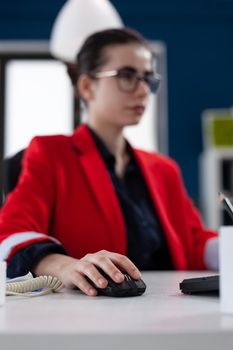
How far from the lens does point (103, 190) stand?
1.16m

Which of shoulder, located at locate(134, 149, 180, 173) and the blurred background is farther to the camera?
the blurred background

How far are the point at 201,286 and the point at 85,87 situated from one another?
749 mm

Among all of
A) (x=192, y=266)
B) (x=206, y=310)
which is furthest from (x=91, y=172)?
(x=206, y=310)

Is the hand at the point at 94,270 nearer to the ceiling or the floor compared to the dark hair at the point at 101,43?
nearer to the floor

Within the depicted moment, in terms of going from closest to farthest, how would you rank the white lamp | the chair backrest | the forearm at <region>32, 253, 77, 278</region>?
the forearm at <region>32, 253, 77, 278</region>
the chair backrest
the white lamp

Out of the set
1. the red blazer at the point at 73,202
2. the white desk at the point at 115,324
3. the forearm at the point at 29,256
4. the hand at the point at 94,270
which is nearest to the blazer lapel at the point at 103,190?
the red blazer at the point at 73,202

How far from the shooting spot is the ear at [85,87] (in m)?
1.31

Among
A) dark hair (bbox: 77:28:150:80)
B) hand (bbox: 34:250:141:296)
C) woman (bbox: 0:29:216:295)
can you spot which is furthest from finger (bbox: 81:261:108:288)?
dark hair (bbox: 77:28:150:80)

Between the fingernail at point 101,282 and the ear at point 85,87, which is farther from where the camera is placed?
the ear at point 85,87

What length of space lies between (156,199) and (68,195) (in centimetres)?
21

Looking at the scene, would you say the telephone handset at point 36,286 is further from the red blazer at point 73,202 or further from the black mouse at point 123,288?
the red blazer at point 73,202

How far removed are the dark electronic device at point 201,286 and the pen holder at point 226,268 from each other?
3.2 inches

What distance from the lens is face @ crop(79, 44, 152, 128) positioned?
125 centimetres

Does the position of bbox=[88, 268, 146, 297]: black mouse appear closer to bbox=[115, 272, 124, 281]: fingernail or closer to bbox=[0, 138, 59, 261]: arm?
bbox=[115, 272, 124, 281]: fingernail
